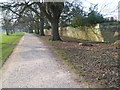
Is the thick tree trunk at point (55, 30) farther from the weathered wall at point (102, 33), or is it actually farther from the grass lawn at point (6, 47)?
the grass lawn at point (6, 47)

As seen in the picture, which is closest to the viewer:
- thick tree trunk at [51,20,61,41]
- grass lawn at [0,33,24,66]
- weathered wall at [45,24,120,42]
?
grass lawn at [0,33,24,66]

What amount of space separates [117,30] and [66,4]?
5.76 meters

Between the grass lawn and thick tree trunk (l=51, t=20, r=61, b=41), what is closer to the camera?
the grass lawn

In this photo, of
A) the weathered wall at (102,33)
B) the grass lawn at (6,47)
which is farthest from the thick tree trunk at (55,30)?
the grass lawn at (6,47)

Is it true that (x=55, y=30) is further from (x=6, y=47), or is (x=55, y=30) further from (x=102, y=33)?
(x=6, y=47)

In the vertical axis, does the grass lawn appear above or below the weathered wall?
below

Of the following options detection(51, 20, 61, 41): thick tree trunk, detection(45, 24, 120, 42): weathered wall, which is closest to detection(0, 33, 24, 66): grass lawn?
detection(51, 20, 61, 41): thick tree trunk

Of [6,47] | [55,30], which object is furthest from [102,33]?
[6,47]

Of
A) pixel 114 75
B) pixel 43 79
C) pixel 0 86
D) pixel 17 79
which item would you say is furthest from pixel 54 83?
pixel 114 75

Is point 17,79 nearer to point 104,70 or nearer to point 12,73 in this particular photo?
point 12,73

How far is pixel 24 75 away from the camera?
4766 mm

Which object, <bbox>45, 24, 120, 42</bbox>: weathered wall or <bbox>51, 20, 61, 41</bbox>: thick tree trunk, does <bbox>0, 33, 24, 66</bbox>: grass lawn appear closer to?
<bbox>51, 20, 61, 41</bbox>: thick tree trunk

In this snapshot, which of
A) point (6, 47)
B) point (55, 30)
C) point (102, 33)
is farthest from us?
point (55, 30)

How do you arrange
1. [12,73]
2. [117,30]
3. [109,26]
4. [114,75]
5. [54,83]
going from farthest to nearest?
[109,26] → [117,30] → [12,73] → [114,75] → [54,83]
